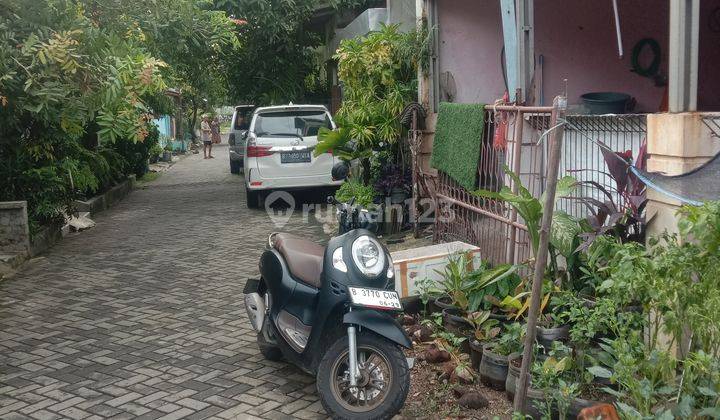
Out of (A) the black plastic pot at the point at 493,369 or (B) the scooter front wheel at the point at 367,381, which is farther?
(A) the black plastic pot at the point at 493,369

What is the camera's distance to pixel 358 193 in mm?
10039

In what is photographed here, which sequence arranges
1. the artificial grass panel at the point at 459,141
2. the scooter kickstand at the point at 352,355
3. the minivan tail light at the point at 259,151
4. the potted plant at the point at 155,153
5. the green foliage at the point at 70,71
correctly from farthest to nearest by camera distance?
the potted plant at the point at 155,153
the minivan tail light at the point at 259,151
the artificial grass panel at the point at 459,141
the green foliage at the point at 70,71
the scooter kickstand at the point at 352,355

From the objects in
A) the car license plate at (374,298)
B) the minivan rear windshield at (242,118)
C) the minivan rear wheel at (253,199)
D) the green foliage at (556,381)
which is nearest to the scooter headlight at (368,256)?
the car license plate at (374,298)

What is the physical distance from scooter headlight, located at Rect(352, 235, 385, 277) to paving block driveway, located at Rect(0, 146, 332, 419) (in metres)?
0.96

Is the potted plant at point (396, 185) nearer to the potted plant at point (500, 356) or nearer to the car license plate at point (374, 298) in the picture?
the potted plant at point (500, 356)

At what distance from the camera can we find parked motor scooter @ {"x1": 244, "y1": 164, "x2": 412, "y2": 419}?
4.16 metres

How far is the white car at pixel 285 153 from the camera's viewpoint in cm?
1234

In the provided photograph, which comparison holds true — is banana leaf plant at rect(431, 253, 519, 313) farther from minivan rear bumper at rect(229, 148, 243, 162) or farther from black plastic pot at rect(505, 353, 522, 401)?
minivan rear bumper at rect(229, 148, 243, 162)

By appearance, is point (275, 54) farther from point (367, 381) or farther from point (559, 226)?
point (367, 381)

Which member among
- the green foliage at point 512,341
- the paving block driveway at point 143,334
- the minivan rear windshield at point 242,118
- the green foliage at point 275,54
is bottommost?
the paving block driveway at point 143,334

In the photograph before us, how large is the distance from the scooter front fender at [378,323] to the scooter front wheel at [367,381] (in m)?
0.08

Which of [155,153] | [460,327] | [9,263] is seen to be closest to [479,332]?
[460,327]

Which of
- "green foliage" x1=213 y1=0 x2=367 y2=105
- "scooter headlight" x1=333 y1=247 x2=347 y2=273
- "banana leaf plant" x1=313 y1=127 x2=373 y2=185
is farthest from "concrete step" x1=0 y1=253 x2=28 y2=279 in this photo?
"green foliage" x1=213 y1=0 x2=367 y2=105

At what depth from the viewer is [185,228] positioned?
11578 millimetres
